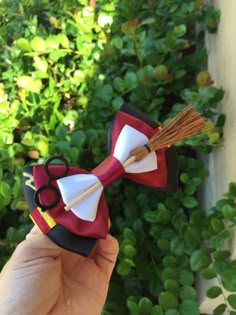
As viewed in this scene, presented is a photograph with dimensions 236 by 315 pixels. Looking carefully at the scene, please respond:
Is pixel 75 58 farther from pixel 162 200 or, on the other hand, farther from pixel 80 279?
pixel 80 279

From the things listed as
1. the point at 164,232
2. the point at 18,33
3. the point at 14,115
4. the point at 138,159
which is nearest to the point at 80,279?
the point at 138,159

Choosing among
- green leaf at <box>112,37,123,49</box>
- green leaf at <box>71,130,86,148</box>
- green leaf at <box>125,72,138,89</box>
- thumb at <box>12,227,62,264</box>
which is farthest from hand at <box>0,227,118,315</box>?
green leaf at <box>112,37,123,49</box>

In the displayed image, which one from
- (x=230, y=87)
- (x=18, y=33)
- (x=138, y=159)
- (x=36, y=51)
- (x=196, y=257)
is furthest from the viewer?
(x=18, y=33)

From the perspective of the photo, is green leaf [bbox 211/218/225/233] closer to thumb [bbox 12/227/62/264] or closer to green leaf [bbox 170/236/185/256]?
green leaf [bbox 170/236/185/256]

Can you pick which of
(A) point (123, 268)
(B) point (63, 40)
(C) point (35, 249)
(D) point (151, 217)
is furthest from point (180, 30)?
(C) point (35, 249)

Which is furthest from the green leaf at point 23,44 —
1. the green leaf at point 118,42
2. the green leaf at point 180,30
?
the green leaf at point 180,30
